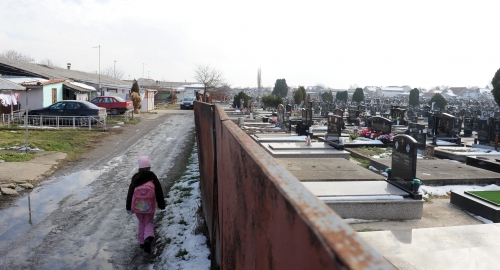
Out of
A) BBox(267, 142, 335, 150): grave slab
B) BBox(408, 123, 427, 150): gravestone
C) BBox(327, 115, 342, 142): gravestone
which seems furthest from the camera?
BBox(327, 115, 342, 142): gravestone

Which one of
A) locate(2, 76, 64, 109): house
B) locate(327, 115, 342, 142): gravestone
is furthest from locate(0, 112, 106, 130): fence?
locate(327, 115, 342, 142): gravestone

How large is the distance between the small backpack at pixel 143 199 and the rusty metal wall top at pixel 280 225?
342 centimetres

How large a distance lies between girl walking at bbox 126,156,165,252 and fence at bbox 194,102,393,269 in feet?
10.8

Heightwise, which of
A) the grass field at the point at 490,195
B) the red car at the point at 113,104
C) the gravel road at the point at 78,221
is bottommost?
the gravel road at the point at 78,221

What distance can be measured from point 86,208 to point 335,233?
7769mm

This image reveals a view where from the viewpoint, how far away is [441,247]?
18.3 ft

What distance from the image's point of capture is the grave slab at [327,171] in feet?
30.5

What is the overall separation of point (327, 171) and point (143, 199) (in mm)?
5191

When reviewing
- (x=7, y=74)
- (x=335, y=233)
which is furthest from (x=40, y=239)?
(x=7, y=74)

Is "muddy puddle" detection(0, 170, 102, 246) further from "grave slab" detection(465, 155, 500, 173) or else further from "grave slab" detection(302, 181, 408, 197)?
"grave slab" detection(465, 155, 500, 173)

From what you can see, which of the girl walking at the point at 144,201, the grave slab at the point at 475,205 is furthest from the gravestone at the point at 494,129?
the girl walking at the point at 144,201

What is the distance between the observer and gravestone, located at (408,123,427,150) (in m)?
14.9

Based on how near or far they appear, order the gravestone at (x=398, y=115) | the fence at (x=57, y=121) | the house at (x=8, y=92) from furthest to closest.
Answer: the gravestone at (x=398, y=115) → the fence at (x=57, y=121) → the house at (x=8, y=92)

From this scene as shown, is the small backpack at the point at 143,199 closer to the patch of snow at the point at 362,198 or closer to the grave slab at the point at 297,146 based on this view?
the patch of snow at the point at 362,198
